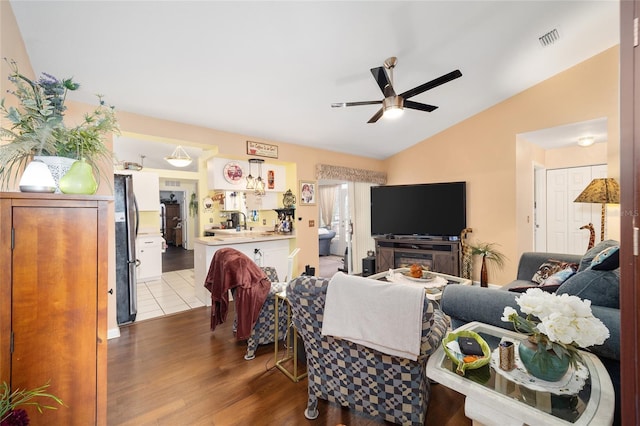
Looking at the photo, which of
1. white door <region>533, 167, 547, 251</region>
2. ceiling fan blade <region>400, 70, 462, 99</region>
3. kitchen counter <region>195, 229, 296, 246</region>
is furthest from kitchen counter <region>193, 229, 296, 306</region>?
white door <region>533, 167, 547, 251</region>

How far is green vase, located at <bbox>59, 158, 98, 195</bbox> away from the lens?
1.17 meters

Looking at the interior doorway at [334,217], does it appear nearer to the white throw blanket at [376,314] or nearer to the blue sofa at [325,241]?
the blue sofa at [325,241]

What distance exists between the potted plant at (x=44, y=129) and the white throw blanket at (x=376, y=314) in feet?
4.68

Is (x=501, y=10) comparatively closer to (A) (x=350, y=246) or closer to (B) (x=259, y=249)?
(B) (x=259, y=249)

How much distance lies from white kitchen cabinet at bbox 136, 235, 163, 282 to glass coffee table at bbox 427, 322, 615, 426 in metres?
5.49

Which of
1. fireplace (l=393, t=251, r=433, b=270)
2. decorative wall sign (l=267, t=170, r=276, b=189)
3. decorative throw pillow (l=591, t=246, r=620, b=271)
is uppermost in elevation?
decorative wall sign (l=267, t=170, r=276, b=189)

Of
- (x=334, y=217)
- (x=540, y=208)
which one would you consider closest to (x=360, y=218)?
(x=334, y=217)

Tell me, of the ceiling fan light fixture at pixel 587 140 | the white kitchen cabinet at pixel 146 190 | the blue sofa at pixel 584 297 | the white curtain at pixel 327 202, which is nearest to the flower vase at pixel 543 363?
the blue sofa at pixel 584 297

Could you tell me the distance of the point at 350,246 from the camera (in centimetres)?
582

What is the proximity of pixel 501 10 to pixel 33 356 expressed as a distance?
384 cm

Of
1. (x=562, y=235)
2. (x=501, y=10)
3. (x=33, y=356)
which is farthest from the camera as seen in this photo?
(x=562, y=235)

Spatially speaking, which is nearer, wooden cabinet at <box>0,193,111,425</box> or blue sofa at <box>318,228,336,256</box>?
wooden cabinet at <box>0,193,111,425</box>

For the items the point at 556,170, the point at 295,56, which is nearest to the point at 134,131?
the point at 295,56

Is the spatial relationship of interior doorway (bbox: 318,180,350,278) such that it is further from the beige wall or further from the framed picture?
the beige wall
